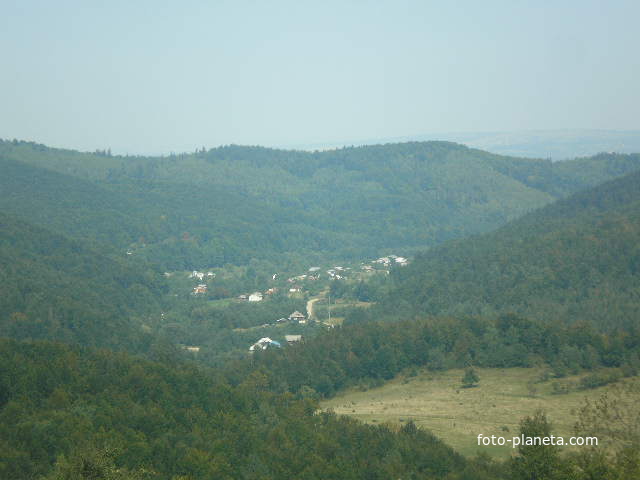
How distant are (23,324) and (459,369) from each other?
3725cm

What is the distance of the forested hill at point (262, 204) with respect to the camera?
123500 mm

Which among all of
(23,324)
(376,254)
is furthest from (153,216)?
(23,324)

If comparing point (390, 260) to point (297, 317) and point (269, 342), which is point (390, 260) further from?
point (269, 342)

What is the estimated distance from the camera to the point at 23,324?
60250 mm

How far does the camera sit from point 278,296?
9844 cm

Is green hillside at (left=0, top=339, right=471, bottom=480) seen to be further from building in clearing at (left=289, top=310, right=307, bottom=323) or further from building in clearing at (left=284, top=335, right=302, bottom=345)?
building in clearing at (left=289, top=310, right=307, bottom=323)

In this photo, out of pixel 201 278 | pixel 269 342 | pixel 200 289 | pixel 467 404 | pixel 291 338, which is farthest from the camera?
pixel 201 278

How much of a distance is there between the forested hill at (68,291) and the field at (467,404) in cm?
2585

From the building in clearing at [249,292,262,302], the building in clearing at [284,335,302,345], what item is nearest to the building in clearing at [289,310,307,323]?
the building in clearing at [284,335,302,345]

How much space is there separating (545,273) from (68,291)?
161 feet

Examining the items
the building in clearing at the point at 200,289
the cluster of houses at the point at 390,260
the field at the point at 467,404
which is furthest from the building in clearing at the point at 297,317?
the cluster of houses at the point at 390,260

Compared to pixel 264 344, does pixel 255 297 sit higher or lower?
lower

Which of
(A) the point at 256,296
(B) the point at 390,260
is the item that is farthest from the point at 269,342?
(B) the point at 390,260

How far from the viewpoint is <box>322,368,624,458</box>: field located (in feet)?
116
